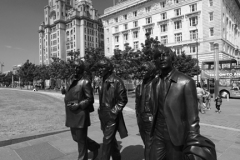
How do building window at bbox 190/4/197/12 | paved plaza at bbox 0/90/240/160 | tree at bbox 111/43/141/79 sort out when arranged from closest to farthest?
paved plaza at bbox 0/90/240/160 < tree at bbox 111/43/141/79 < building window at bbox 190/4/197/12

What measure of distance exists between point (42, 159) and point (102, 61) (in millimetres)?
2579

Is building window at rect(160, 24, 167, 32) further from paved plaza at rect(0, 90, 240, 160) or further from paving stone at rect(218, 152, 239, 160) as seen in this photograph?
paving stone at rect(218, 152, 239, 160)

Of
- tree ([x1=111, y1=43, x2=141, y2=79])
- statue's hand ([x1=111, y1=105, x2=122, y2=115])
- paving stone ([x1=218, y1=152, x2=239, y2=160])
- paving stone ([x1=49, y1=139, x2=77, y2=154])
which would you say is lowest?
paving stone ([x1=218, y1=152, x2=239, y2=160])

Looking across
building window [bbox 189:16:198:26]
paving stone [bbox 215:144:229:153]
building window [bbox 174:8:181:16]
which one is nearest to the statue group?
paving stone [bbox 215:144:229:153]

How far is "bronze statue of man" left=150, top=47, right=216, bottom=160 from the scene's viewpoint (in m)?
1.71

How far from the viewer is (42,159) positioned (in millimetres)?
3938

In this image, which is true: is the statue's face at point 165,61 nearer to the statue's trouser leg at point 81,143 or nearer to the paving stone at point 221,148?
the statue's trouser leg at point 81,143

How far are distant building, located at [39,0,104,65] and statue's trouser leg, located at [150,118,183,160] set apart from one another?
3355 inches

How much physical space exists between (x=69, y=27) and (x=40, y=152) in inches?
3689

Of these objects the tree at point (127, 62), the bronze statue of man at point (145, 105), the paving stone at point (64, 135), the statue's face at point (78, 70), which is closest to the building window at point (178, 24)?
A: the tree at point (127, 62)

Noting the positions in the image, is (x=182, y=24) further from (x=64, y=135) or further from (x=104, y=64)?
(x=104, y=64)

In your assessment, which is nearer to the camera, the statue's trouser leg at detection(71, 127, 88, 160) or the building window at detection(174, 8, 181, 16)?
the statue's trouser leg at detection(71, 127, 88, 160)

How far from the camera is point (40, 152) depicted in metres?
4.31

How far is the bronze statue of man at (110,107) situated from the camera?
10.7ft
